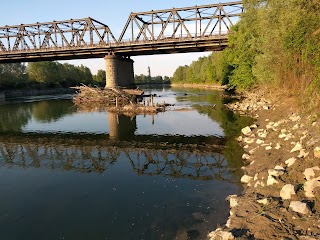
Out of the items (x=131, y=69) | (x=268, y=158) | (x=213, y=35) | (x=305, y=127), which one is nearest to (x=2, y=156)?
(x=268, y=158)

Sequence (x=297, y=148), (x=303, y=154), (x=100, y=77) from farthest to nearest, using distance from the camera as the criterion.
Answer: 1. (x=100, y=77)
2. (x=297, y=148)
3. (x=303, y=154)

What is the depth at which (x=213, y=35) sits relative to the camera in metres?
54.5

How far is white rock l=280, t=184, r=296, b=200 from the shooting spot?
28.1 feet

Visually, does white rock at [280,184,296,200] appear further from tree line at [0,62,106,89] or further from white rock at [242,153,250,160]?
tree line at [0,62,106,89]

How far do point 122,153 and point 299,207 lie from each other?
12.7 meters

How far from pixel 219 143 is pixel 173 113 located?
651 inches

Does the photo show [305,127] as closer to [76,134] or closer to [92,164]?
[92,164]

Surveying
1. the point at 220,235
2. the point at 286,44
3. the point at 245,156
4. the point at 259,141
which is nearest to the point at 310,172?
the point at 220,235

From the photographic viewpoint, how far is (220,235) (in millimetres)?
7352

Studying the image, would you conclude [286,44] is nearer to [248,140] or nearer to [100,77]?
[248,140]

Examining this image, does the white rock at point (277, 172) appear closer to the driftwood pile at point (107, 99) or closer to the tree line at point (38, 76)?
the driftwood pile at point (107, 99)

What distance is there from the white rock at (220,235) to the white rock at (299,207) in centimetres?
230

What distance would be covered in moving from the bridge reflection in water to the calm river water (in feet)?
0.18

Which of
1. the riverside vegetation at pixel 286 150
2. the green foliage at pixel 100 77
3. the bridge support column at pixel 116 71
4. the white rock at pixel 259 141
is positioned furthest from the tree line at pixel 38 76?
the white rock at pixel 259 141
